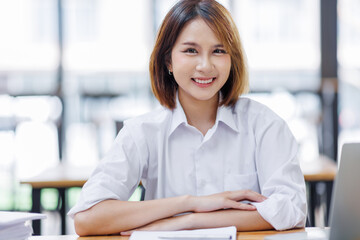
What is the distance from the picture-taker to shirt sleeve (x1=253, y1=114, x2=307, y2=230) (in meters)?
1.53

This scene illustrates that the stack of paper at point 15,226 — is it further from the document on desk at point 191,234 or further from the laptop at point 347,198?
the laptop at point 347,198

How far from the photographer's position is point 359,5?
16.6 feet

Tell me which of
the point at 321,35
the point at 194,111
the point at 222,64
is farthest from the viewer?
the point at 321,35

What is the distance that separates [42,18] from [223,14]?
12.2 ft

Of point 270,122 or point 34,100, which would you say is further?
point 34,100

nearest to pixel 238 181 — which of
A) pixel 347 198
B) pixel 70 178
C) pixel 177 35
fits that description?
pixel 177 35

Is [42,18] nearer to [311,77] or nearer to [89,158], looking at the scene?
[89,158]

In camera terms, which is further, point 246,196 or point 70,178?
point 70,178

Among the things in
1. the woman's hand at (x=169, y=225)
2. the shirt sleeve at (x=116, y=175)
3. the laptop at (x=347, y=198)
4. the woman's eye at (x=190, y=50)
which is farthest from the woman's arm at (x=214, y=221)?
the woman's eye at (x=190, y=50)

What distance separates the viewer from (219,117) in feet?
5.88

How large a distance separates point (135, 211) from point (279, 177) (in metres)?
0.44

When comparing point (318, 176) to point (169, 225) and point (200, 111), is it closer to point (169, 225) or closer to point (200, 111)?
point (200, 111)

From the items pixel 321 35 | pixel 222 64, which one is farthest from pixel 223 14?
pixel 321 35

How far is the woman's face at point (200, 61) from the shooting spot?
170cm
